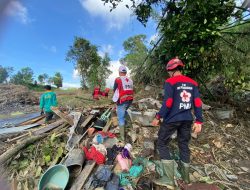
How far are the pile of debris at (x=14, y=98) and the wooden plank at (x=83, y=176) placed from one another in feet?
42.7

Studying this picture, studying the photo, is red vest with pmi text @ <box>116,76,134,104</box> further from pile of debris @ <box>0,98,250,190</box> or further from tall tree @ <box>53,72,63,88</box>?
tall tree @ <box>53,72,63,88</box>

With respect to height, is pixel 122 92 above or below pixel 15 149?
above

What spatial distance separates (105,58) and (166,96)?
73.2ft

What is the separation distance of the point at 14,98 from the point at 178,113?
56.8 feet

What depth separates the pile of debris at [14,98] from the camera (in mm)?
16806

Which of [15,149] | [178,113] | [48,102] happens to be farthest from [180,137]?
[48,102]

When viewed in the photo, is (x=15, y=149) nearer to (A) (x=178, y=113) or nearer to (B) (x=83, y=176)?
(B) (x=83, y=176)

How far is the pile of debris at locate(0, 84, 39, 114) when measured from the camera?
16.8 metres

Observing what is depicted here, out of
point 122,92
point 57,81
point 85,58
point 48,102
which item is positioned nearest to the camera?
point 122,92

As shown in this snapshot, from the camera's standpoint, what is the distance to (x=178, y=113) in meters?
4.03

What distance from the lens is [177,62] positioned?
411cm

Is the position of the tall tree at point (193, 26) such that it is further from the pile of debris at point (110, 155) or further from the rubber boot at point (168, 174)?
the rubber boot at point (168, 174)

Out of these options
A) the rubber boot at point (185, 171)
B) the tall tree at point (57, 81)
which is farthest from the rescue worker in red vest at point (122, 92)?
the tall tree at point (57, 81)

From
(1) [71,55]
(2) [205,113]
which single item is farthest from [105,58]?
(2) [205,113]
